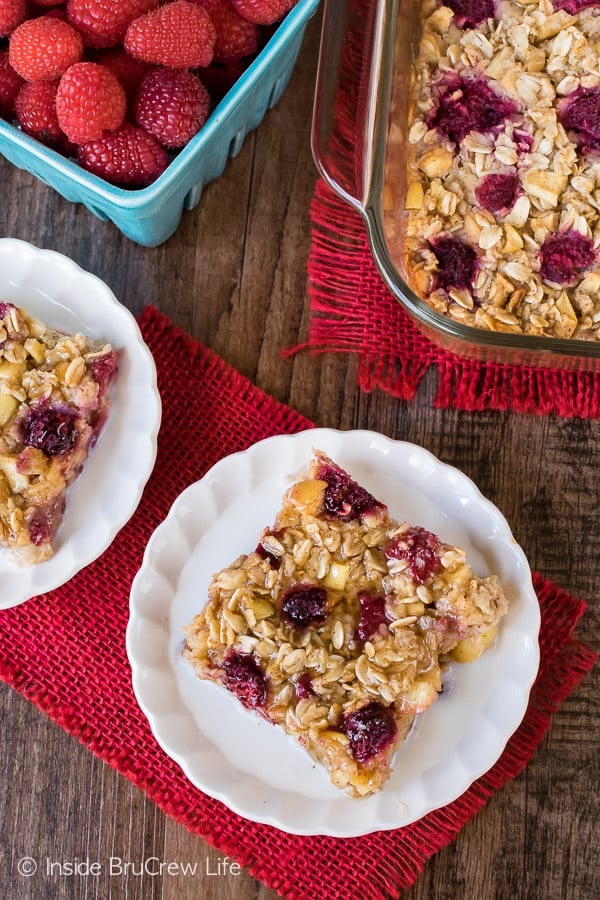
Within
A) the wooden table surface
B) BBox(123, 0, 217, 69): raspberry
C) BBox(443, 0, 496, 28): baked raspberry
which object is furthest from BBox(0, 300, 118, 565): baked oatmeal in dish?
BBox(443, 0, 496, 28): baked raspberry

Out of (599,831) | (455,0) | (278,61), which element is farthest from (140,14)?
(599,831)

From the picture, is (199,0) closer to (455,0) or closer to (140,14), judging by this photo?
(140,14)

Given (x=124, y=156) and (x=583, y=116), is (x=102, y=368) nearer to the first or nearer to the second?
(x=124, y=156)

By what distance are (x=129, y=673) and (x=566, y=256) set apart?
1.18 metres

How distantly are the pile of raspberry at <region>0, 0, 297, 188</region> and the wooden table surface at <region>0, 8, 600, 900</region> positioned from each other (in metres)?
0.29

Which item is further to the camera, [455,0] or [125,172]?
[455,0]

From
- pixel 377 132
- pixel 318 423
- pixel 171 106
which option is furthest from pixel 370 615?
pixel 171 106

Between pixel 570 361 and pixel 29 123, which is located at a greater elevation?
pixel 29 123

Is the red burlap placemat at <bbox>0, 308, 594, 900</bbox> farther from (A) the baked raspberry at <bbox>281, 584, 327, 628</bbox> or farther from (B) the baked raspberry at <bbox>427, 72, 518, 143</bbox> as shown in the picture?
(B) the baked raspberry at <bbox>427, 72, 518, 143</bbox>

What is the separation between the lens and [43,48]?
1471mm

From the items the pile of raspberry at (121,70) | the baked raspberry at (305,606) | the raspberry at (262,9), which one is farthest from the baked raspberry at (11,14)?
the baked raspberry at (305,606)

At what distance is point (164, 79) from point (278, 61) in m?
0.25

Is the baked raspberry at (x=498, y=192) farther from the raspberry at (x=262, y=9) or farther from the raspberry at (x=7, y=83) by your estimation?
the raspberry at (x=7, y=83)

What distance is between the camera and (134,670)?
5.32 ft
